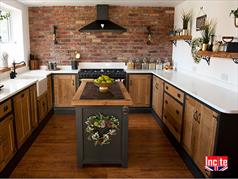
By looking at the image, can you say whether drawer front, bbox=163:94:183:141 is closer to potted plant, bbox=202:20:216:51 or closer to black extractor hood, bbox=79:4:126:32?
potted plant, bbox=202:20:216:51

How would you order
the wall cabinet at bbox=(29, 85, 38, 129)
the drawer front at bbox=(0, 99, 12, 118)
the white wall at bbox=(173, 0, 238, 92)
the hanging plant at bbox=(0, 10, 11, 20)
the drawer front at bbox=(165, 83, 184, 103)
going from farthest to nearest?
the hanging plant at bbox=(0, 10, 11, 20) → the wall cabinet at bbox=(29, 85, 38, 129) → the drawer front at bbox=(165, 83, 184, 103) → the white wall at bbox=(173, 0, 238, 92) → the drawer front at bbox=(0, 99, 12, 118)

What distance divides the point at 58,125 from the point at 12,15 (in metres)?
2.45

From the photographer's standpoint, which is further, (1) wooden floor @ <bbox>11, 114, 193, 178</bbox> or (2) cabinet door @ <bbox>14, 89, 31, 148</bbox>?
(2) cabinet door @ <bbox>14, 89, 31, 148</bbox>

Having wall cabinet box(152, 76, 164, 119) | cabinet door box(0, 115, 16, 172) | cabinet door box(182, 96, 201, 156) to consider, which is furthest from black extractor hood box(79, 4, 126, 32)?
cabinet door box(0, 115, 16, 172)

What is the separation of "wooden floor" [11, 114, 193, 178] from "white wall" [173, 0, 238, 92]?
3.99 feet

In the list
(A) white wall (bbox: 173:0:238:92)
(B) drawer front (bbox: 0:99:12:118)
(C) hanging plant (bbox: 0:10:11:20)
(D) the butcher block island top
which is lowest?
(B) drawer front (bbox: 0:99:12:118)

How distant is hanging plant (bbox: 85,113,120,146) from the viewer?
265 cm

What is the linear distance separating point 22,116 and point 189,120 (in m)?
2.20

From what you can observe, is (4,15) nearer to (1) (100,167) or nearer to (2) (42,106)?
(2) (42,106)

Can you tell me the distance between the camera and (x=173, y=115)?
3471 millimetres

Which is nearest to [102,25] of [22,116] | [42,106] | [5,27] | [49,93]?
[49,93]

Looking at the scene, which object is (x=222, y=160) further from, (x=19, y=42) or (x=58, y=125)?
A: (x=19, y=42)

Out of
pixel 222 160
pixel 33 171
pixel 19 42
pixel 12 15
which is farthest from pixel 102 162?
pixel 12 15

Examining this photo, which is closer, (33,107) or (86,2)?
(33,107)
